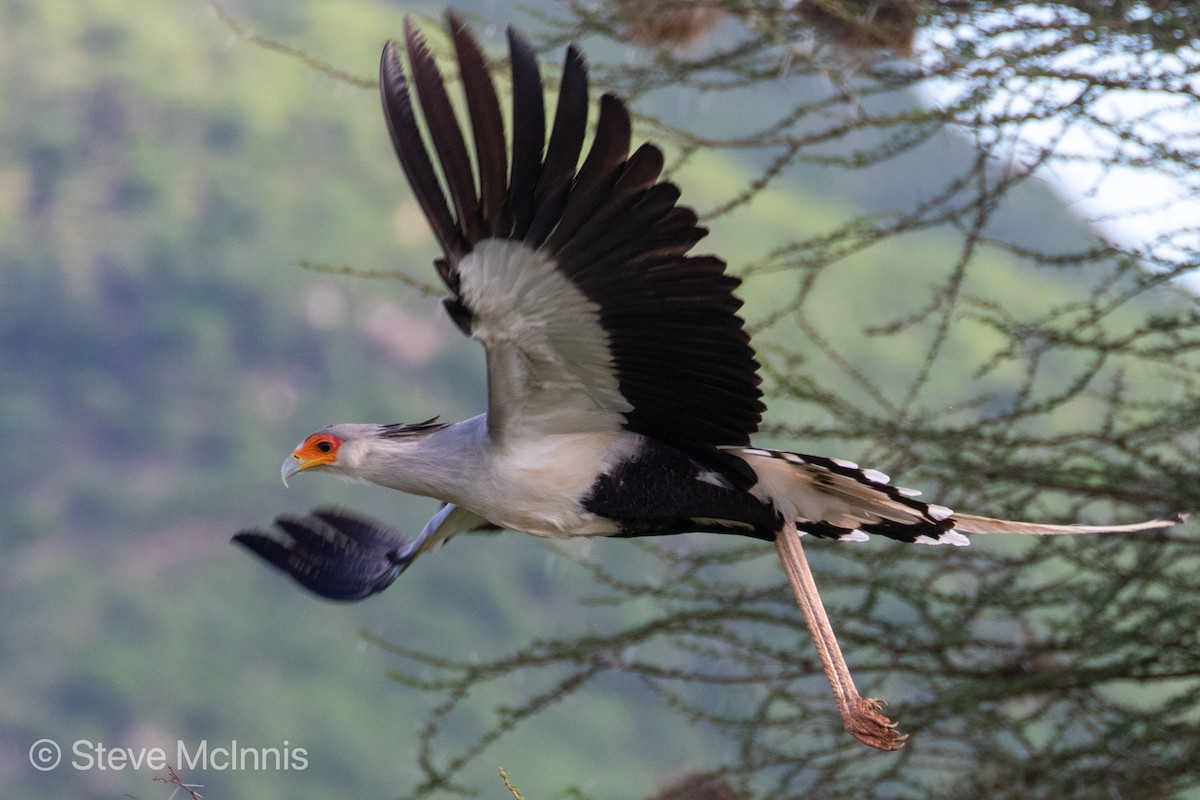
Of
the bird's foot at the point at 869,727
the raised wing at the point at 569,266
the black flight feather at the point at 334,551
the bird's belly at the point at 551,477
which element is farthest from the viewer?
the black flight feather at the point at 334,551

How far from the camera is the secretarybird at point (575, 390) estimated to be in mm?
3217

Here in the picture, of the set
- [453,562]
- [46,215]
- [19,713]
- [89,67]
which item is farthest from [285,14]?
[19,713]

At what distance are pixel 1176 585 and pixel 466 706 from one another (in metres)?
22.9

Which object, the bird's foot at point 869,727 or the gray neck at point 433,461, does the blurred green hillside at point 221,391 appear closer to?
the bird's foot at point 869,727

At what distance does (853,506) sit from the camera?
4.33 meters

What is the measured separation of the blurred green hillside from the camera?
27.7 m

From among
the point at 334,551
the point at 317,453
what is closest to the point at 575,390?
the point at 317,453

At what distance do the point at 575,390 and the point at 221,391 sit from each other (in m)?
33.9

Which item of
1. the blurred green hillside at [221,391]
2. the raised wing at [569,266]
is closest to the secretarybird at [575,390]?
the raised wing at [569,266]

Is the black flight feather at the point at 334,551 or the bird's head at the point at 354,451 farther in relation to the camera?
the black flight feather at the point at 334,551

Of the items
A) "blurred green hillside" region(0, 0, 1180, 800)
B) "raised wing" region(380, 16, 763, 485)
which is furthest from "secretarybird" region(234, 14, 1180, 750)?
"blurred green hillside" region(0, 0, 1180, 800)

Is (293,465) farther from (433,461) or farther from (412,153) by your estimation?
(412,153)

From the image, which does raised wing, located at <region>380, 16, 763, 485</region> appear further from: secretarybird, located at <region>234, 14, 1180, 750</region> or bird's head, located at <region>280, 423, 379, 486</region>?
bird's head, located at <region>280, 423, 379, 486</region>

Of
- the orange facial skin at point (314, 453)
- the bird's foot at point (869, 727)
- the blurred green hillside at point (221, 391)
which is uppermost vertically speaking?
the blurred green hillside at point (221, 391)
